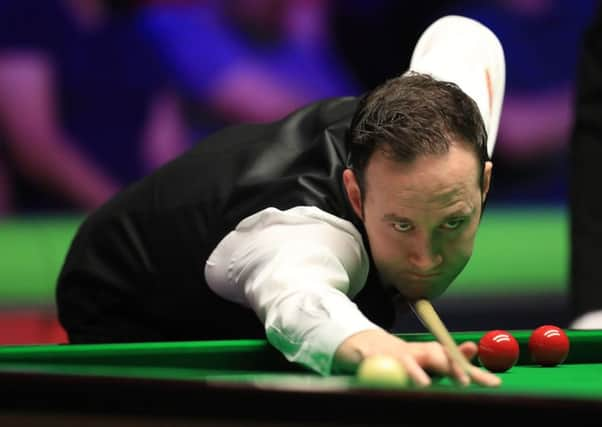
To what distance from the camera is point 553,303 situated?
5.72 metres

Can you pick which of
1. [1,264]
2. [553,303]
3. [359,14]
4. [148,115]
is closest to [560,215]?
[553,303]

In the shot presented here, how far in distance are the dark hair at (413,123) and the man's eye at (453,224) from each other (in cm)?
13

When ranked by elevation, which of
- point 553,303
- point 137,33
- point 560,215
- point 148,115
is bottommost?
point 553,303

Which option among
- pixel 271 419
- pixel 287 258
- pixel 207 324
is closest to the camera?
pixel 271 419

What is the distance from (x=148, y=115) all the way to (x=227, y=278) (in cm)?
352

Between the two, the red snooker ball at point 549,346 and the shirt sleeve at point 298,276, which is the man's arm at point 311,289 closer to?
the shirt sleeve at point 298,276

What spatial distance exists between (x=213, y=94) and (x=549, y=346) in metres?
3.71

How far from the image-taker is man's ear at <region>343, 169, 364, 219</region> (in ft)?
7.91

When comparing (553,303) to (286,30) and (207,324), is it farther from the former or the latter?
(207,324)

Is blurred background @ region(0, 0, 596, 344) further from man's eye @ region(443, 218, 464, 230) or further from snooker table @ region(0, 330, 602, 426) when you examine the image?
snooker table @ region(0, 330, 602, 426)

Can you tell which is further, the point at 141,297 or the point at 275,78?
the point at 275,78

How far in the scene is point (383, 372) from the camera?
1.66 m

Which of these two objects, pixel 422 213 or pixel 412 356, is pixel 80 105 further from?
pixel 412 356

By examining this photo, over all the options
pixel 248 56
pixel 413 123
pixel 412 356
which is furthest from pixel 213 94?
pixel 412 356
